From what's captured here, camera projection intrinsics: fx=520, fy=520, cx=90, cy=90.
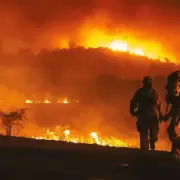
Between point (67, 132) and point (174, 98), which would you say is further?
point (67, 132)

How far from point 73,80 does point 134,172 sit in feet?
127

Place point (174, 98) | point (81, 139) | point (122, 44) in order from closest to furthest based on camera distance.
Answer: point (174, 98)
point (81, 139)
point (122, 44)

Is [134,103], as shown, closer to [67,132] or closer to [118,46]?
[67,132]

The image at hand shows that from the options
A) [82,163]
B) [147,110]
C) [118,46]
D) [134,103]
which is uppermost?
[118,46]

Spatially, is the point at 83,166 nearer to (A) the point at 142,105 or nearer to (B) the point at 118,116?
(A) the point at 142,105

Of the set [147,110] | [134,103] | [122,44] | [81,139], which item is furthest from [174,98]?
[122,44]

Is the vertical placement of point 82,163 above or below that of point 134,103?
below

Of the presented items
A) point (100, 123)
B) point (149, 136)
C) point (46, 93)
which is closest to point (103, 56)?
point (46, 93)

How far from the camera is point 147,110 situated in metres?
13.2

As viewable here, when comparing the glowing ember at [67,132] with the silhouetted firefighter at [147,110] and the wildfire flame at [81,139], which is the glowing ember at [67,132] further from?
the silhouetted firefighter at [147,110]

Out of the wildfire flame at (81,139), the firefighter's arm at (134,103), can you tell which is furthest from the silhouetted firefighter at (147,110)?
the wildfire flame at (81,139)

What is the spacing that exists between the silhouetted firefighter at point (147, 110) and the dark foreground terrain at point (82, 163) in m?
0.61

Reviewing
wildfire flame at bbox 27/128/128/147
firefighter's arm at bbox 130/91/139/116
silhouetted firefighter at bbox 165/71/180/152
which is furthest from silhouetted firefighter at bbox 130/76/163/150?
wildfire flame at bbox 27/128/128/147

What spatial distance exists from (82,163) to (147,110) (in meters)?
2.36
